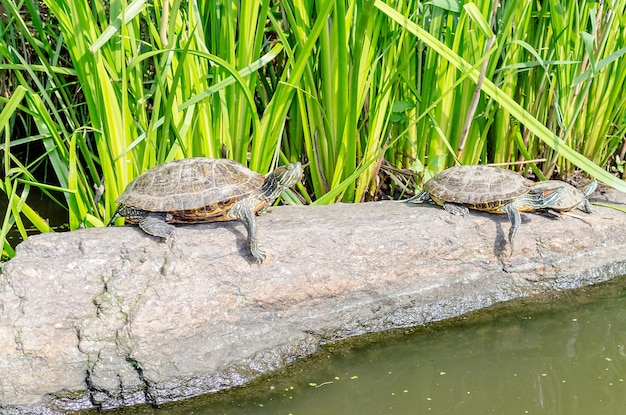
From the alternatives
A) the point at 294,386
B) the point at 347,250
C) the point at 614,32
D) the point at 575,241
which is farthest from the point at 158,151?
the point at 614,32

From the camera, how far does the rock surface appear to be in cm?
279

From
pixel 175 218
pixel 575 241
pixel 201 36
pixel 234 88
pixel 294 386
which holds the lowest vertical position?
pixel 294 386

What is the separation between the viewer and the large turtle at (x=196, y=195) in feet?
10.3

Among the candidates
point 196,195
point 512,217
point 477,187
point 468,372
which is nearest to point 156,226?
point 196,195

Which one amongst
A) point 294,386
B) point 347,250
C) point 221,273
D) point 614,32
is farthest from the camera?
point 614,32

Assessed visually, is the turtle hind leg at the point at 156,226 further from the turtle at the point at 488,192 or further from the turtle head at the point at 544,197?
the turtle head at the point at 544,197

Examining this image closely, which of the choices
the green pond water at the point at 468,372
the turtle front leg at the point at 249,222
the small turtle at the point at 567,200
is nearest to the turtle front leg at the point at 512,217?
the small turtle at the point at 567,200

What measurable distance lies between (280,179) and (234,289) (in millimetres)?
605

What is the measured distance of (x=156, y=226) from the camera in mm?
3117

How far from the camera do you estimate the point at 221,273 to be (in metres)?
3.08

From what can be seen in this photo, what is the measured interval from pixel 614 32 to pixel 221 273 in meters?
3.04

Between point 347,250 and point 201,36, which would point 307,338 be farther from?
point 201,36

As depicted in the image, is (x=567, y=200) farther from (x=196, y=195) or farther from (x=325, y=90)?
(x=196, y=195)

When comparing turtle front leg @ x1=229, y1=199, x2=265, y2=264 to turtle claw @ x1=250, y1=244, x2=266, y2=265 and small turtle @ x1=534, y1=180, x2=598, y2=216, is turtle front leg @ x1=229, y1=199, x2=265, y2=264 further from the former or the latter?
small turtle @ x1=534, y1=180, x2=598, y2=216
